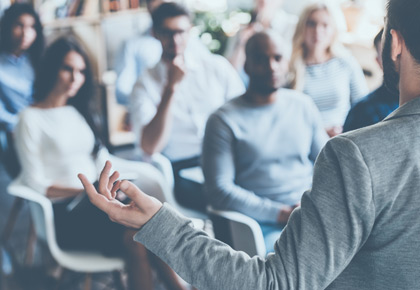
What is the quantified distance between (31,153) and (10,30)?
162 centimetres

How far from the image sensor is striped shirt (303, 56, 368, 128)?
2.71m

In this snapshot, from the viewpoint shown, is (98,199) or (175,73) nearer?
(98,199)

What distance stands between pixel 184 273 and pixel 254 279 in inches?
4.0

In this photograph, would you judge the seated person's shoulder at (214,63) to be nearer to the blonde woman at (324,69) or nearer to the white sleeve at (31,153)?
the blonde woman at (324,69)

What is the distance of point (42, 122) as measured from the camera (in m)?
2.23

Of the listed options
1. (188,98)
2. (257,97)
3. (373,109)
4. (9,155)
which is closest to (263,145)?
(257,97)

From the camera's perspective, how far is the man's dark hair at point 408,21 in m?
0.67

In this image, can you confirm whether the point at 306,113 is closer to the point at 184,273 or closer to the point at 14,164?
the point at 184,273

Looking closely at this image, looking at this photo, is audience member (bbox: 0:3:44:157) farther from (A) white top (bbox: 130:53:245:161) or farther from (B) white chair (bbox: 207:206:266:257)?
(B) white chair (bbox: 207:206:266:257)

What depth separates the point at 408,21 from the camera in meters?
0.68

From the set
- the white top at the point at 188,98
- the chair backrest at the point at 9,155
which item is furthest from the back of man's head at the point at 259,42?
the chair backrest at the point at 9,155

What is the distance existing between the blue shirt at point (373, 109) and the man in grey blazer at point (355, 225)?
852 millimetres

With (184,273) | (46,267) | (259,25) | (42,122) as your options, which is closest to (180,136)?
(42,122)

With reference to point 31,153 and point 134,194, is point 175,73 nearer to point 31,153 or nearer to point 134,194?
point 31,153
